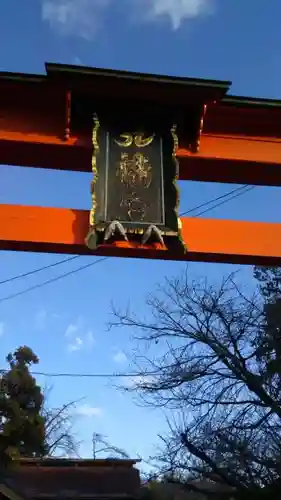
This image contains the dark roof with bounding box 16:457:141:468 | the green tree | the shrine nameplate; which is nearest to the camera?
the shrine nameplate

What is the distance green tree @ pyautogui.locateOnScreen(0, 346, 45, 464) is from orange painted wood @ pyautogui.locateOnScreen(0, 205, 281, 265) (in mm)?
10419

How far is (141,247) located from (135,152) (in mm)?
881

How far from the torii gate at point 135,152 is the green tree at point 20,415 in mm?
10454

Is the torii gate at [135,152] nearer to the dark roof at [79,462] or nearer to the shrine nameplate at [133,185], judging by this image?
the shrine nameplate at [133,185]

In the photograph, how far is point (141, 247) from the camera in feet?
15.4

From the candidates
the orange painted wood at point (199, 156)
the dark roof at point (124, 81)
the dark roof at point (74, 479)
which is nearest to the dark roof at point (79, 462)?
the dark roof at point (74, 479)

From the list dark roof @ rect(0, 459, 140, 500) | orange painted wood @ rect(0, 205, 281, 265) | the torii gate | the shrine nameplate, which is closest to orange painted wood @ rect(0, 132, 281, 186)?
the torii gate

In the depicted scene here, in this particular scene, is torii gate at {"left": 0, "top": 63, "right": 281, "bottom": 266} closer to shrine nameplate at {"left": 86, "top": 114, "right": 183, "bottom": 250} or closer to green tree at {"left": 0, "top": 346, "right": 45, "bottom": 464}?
shrine nameplate at {"left": 86, "top": 114, "right": 183, "bottom": 250}

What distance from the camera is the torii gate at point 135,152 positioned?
186 inches

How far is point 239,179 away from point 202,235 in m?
0.91

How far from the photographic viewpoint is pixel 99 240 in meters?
4.64

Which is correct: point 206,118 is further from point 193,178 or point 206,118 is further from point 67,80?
point 67,80

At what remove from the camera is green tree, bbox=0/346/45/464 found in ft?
52.8

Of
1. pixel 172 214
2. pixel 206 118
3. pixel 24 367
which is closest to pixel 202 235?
pixel 172 214
